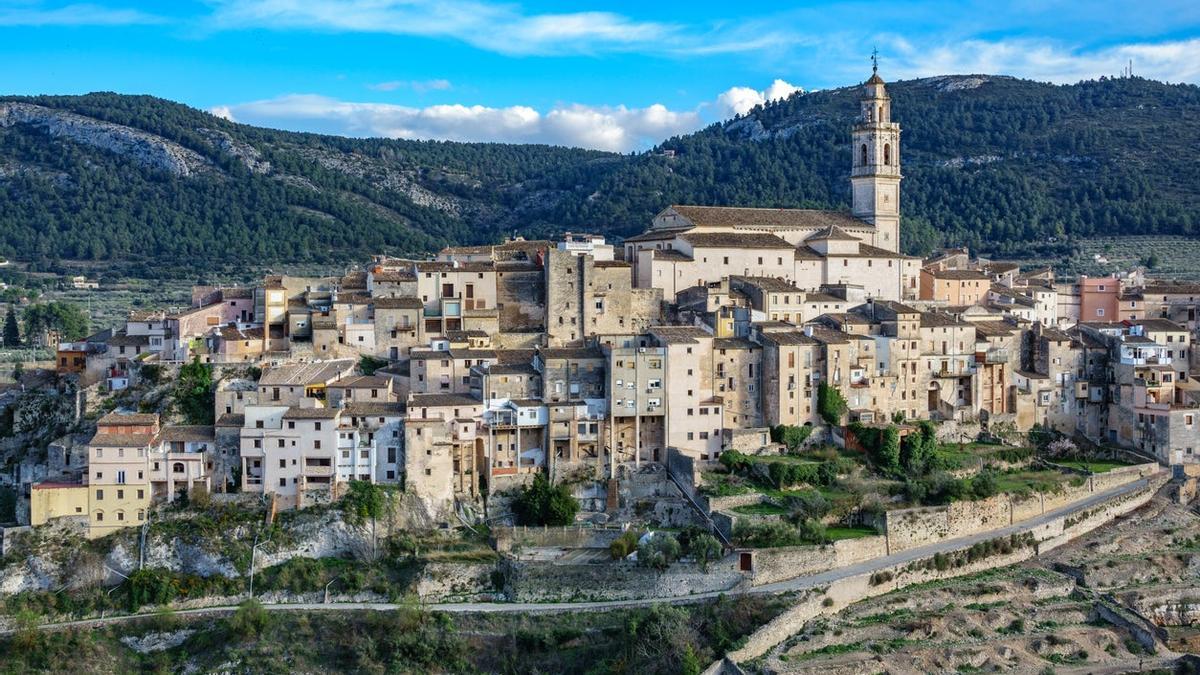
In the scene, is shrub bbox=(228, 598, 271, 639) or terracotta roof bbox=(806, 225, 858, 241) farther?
terracotta roof bbox=(806, 225, 858, 241)

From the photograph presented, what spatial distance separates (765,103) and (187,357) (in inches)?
3508

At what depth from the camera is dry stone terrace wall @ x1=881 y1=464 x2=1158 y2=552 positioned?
3706cm

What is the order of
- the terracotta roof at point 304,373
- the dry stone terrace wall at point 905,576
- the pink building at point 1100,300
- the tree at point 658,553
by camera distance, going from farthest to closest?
1. the pink building at point 1100,300
2. the terracotta roof at point 304,373
3. the tree at point 658,553
4. the dry stone terrace wall at point 905,576

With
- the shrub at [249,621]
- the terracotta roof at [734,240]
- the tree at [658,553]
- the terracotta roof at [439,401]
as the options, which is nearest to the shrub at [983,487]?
the tree at [658,553]

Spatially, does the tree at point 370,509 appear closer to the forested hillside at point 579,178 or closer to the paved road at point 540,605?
the paved road at point 540,605

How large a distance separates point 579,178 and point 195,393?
7331 centimetres

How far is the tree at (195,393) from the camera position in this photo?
38.6 metres

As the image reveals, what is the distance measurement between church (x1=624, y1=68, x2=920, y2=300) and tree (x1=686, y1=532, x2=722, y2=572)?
50.7 feet

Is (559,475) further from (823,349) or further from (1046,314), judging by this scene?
(1046,314)

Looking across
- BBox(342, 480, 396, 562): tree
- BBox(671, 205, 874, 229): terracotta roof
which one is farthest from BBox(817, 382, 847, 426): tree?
BBox(342, 480, 396, 562): tree

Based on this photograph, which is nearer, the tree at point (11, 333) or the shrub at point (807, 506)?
the shrub at point (807, 506)

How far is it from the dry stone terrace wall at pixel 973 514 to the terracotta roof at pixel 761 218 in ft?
55.4

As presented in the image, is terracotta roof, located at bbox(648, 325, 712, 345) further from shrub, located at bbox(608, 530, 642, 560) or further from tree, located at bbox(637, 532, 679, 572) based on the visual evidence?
tree, located at bbox(637, 532, 679, 572)

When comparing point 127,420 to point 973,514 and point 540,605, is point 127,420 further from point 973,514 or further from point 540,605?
point 973,514
